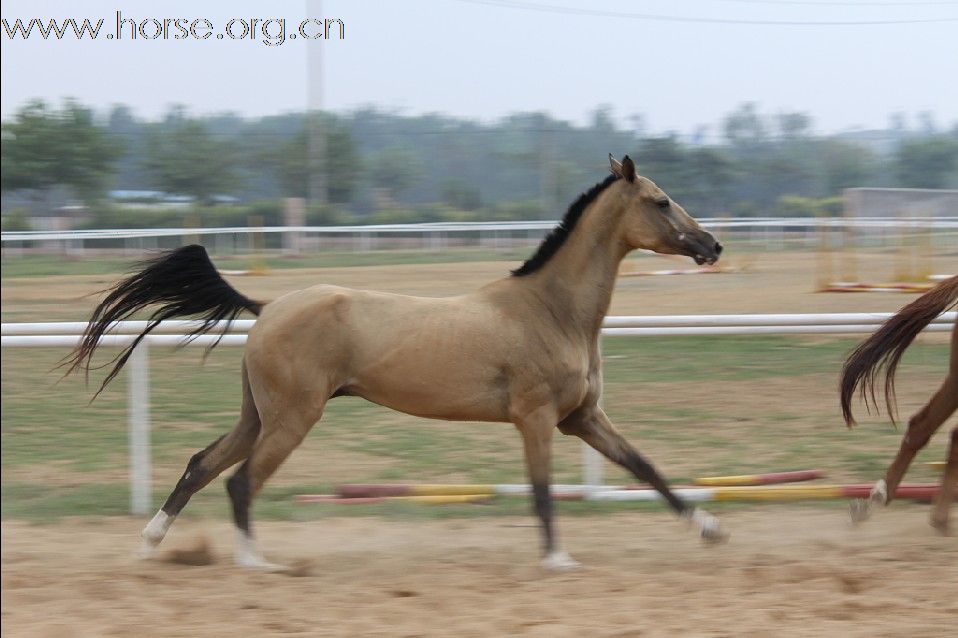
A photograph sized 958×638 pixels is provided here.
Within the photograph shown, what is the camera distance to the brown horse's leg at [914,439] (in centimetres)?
521

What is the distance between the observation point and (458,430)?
24.5 feet

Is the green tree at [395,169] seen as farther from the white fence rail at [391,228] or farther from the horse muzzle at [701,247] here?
the horse muzzle at [701,247]

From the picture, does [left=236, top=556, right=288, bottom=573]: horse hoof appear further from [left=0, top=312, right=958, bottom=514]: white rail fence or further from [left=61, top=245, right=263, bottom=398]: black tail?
[left=0, top=312, right=958, bottom=514]: white rail fence

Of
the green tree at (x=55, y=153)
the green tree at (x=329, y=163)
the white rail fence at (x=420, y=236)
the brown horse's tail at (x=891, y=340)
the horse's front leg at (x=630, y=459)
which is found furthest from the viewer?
the green tree at (x=329, y=163)

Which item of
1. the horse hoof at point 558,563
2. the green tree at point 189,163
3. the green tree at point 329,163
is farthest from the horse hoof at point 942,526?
the green tree at point 189,163

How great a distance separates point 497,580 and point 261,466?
106cm

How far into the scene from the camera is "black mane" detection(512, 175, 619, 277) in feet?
16.4

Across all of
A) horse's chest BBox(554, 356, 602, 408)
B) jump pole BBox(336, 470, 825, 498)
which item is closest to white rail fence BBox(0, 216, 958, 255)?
jump pole BBox(336, 470, 825, 498)

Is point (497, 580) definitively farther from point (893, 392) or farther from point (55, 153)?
point (55, 153)

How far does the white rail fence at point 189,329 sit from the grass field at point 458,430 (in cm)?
22

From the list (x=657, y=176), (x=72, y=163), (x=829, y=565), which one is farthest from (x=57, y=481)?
(x=72, y=163)

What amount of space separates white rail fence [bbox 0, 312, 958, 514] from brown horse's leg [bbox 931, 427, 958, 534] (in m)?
0.86

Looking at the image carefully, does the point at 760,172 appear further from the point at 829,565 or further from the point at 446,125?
the point at 829,565

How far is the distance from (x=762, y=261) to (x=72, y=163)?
14.2 m
